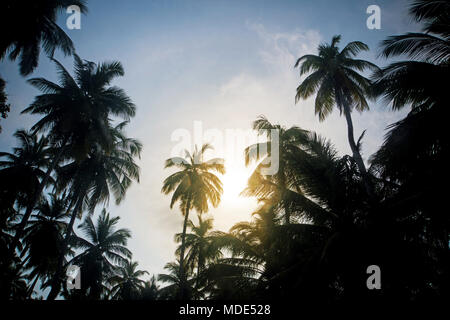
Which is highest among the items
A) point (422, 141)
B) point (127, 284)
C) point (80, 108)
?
point (80, 108)

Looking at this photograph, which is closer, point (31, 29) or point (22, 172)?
point (31, 29)

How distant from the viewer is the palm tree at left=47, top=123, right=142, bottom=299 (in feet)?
57.0

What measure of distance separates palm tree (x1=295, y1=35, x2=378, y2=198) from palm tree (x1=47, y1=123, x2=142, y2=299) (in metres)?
14.5

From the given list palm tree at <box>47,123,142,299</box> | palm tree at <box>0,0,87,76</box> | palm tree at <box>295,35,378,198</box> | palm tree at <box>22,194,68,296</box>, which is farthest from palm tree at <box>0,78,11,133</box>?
palm tree at <box>295,35,378,198</box>

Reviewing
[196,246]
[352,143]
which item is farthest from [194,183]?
[352,143]

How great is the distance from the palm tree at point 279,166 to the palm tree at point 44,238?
57.2 feet

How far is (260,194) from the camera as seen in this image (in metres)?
8.59

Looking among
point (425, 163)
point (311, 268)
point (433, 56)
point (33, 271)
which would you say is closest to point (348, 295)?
point (311, 268)

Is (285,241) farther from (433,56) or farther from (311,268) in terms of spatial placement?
(433,56)

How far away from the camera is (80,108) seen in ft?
47.0

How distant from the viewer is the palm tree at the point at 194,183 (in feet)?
65.9

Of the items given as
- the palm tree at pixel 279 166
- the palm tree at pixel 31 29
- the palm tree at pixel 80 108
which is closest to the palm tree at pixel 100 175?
the palm tree at pixel 80 108

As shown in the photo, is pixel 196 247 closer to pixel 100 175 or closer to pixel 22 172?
pixel 100 175

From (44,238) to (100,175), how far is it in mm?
9753
